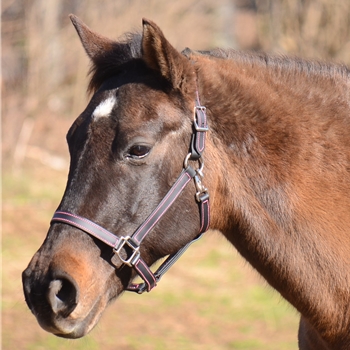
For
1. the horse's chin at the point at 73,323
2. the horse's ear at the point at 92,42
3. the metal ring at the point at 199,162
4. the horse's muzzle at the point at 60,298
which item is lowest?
the horse's chin at the point at 73,323

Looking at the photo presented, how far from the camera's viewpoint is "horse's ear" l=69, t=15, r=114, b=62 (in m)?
3.04

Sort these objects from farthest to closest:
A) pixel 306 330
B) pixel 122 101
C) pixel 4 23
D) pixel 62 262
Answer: pixel 4 23 < pixel 306 330 < pixel 122 101 < pixel 62 262

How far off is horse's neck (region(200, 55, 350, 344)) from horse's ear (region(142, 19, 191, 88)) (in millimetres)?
152

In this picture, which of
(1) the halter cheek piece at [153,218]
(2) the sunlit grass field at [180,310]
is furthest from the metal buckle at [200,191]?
(2) the sunlit grass field at [180,310]

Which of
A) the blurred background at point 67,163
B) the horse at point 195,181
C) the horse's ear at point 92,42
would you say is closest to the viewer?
the horse at point 195,181

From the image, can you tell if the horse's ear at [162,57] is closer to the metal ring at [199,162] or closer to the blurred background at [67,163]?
the metal ring at [199,162]

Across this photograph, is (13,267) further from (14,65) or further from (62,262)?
(62,262)

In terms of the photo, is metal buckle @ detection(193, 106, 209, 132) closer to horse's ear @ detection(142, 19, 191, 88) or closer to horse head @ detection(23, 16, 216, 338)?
horse head @ detection(23, 16, 216, 338)

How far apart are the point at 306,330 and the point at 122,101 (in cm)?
149

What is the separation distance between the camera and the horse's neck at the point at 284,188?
284 cm

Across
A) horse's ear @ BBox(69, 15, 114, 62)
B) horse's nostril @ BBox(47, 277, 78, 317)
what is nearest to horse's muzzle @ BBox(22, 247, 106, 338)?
horse's nostril @ BBox(47, 277, 78, 317)

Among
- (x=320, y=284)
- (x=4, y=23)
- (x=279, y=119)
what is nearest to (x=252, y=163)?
(x=279, y=119)

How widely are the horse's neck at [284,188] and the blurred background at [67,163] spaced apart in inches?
56.3

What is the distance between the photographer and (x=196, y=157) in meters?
2.78
